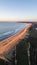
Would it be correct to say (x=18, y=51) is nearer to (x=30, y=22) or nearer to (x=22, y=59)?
(x=22, y=59)

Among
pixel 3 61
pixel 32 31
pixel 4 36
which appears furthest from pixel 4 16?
pixel 3 61

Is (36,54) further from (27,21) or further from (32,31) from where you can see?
(27,21)

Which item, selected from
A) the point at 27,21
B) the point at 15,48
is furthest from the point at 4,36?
the point at 27,21

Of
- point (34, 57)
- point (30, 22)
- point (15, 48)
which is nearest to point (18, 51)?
point (15, 48)

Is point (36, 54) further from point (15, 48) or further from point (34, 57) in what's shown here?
point (15, 48)

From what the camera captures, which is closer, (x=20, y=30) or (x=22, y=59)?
(x=22, y=59)

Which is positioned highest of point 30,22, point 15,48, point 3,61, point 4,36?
point 30,22

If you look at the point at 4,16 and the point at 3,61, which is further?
the point at 4,16

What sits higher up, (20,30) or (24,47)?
(20,30)

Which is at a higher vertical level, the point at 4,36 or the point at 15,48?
the point at 4,36
